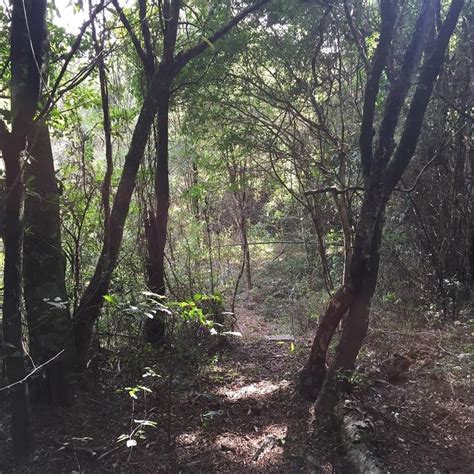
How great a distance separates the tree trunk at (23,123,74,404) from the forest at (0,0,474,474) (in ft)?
0.05

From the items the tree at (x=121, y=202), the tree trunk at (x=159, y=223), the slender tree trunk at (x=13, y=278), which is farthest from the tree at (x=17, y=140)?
the tree trunk at (x=159, y=223)

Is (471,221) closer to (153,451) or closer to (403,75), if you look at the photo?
(403,75)

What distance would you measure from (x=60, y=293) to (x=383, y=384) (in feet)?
9.51

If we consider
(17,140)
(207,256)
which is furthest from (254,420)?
(207,256)

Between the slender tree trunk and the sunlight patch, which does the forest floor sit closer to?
the sunlight patch

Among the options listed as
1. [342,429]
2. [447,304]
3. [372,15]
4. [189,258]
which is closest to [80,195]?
[189,258]

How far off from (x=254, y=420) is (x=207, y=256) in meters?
4.07

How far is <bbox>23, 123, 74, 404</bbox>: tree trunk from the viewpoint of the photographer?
3.59 metres

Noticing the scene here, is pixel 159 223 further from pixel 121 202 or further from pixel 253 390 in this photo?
pixel 253 390

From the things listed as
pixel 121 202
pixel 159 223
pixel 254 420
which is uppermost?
pixel 121 202

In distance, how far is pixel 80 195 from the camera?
4754mm

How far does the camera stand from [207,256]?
25.9ft

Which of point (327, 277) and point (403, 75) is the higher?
point (403, 75)

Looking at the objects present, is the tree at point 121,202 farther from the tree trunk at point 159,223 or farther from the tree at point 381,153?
the tree at point 381,153
